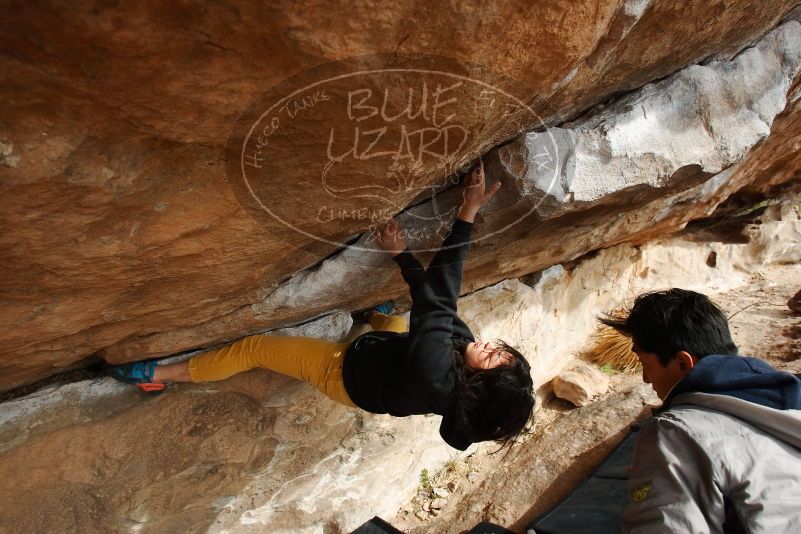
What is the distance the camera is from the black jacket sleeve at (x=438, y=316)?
1.81 meters

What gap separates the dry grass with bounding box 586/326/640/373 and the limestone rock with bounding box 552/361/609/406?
21 centimetres

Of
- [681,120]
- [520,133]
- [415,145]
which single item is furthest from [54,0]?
[681,120]

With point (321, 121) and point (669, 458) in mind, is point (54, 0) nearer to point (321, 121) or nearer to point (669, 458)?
point (321, 121)

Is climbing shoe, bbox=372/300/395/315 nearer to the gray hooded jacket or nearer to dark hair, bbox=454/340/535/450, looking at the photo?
dark hair, bbox=454/340/535/450

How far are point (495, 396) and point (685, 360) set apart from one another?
0.65 metres

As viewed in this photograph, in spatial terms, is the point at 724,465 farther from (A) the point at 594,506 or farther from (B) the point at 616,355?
(B) the point at 616,355

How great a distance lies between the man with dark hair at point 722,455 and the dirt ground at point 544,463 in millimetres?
1695

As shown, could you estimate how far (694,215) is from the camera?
4109 millimetres

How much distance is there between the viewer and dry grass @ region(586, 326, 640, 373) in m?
4.18

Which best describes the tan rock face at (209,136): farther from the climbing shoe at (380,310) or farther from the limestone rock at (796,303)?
the limestone rock at (796,303)

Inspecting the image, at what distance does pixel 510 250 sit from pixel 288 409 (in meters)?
1.47

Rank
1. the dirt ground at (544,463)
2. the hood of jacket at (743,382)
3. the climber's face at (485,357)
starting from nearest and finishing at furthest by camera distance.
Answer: the hood of jacket at (743,382) → the climber's face at (485,357) → the dirt ground at (544,463)

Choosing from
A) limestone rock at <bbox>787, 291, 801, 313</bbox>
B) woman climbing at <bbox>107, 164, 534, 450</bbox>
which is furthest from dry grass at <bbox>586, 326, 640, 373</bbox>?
woman climbing at <bbox>107, 164, 534, 450</bbox>

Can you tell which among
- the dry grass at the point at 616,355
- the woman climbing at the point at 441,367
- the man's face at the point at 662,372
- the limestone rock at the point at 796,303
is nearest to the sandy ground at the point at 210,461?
the woman climbing at the point at 441,367
